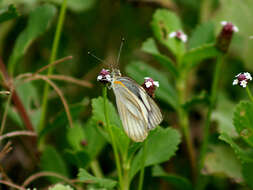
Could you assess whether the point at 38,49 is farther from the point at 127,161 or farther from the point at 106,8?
the point at 127,161

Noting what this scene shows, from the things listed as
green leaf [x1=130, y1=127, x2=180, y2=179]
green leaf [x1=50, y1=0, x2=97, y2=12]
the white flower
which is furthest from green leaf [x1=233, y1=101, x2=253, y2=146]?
green leaf [x1=50, y1=0, x2=97, y2=12]

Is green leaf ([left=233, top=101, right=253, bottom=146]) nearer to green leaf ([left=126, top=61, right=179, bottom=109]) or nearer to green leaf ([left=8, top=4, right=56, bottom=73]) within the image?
green leaf ([left=126, top=61, right=179, bottom=109])

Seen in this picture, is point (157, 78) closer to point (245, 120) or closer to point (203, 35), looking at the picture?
point (203, 35)

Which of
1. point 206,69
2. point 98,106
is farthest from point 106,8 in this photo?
point 98,106

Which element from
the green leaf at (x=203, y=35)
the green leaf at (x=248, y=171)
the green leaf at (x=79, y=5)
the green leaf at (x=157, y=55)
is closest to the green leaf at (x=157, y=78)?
the green leaf at (x=157, y=55)

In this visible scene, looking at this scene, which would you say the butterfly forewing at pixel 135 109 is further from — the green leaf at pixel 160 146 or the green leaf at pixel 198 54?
the green leaf at pixel 198 54

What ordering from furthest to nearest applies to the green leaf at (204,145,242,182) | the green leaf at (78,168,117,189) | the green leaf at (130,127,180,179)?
the green leaf at (204,145,242,182) → the green leaf at (130,127,180,179) → the green leaf at (78,168,117,189)

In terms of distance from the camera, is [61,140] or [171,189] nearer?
[171,189]
